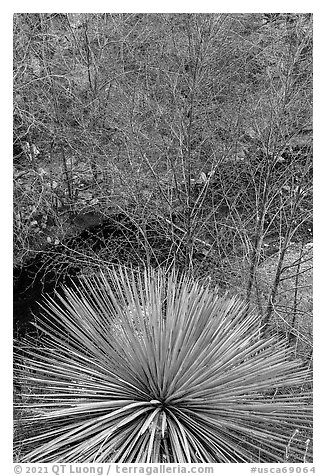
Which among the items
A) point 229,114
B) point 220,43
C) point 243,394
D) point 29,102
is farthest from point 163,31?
point 243,394

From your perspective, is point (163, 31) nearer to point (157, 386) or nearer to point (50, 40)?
point (50, 40)

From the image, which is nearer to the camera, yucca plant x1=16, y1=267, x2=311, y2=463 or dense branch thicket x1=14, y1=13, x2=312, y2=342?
yucca plant x1=16, y1=267, x2=311, y2=463

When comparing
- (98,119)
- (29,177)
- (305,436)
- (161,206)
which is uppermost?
(98,119)

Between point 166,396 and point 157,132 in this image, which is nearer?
point 166,396

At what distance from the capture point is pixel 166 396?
2.99 metres

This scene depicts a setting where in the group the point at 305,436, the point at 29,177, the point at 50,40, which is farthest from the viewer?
the point at 29,177

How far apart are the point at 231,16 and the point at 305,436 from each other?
498 cm

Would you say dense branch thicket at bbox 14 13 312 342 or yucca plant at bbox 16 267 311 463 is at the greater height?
dense branch thicket at bbox 14 13 312 342

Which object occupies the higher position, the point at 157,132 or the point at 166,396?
the point at 157,132

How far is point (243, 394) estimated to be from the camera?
3271 mm

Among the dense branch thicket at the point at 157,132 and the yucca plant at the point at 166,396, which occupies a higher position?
the dense branch thicket at the point at 157,132

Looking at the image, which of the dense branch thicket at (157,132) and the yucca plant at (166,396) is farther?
the dense branch thicket at (157,132)

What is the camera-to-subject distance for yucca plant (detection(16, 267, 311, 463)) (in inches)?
111

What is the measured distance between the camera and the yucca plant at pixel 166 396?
9.26 feet
